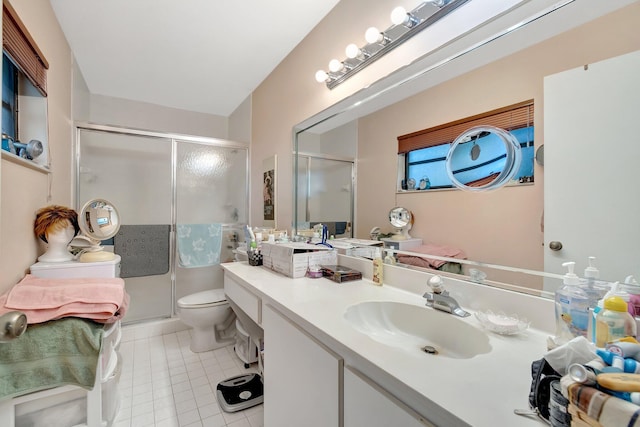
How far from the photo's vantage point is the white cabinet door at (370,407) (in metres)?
0.54

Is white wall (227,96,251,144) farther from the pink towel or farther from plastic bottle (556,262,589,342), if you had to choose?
plastic bottle (556,262,589,342)

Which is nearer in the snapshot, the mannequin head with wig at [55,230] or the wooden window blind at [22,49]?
the wooden window blind at [22,49]

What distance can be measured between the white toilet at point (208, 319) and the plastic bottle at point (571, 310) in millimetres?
2032

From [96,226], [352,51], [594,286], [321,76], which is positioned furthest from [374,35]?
[96,226]

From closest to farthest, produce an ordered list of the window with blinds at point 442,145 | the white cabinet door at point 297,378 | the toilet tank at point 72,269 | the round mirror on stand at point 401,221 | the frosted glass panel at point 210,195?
the white cabinet door at point 297,378 → the window with blinds at point 442,145 → the round mirror on stand at point 401,221 → the toilet tank at point 72,269 → the frosted glass panel at point 210,195

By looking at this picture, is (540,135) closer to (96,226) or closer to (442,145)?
(442,145)

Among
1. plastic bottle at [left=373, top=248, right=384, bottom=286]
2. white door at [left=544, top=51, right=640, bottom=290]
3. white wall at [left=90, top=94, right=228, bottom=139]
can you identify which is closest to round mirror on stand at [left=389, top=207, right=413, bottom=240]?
plastic bottle at [left=373, top=248, right=384, bottom=286]

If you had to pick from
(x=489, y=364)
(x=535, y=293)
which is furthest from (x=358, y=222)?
(x=489, y=364)

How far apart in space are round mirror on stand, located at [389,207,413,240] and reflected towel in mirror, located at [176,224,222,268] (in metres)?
2.04

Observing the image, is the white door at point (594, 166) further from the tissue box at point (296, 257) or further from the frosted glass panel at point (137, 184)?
the frosted glass panel at point (137, 184)

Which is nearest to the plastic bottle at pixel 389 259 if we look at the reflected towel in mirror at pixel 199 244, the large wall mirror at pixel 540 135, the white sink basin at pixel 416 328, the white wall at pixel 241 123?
the large wall mirror at pixel 540 135

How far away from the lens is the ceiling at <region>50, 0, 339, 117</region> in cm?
167

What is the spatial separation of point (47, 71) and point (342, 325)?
214 centimetres

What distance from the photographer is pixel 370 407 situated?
62cm
